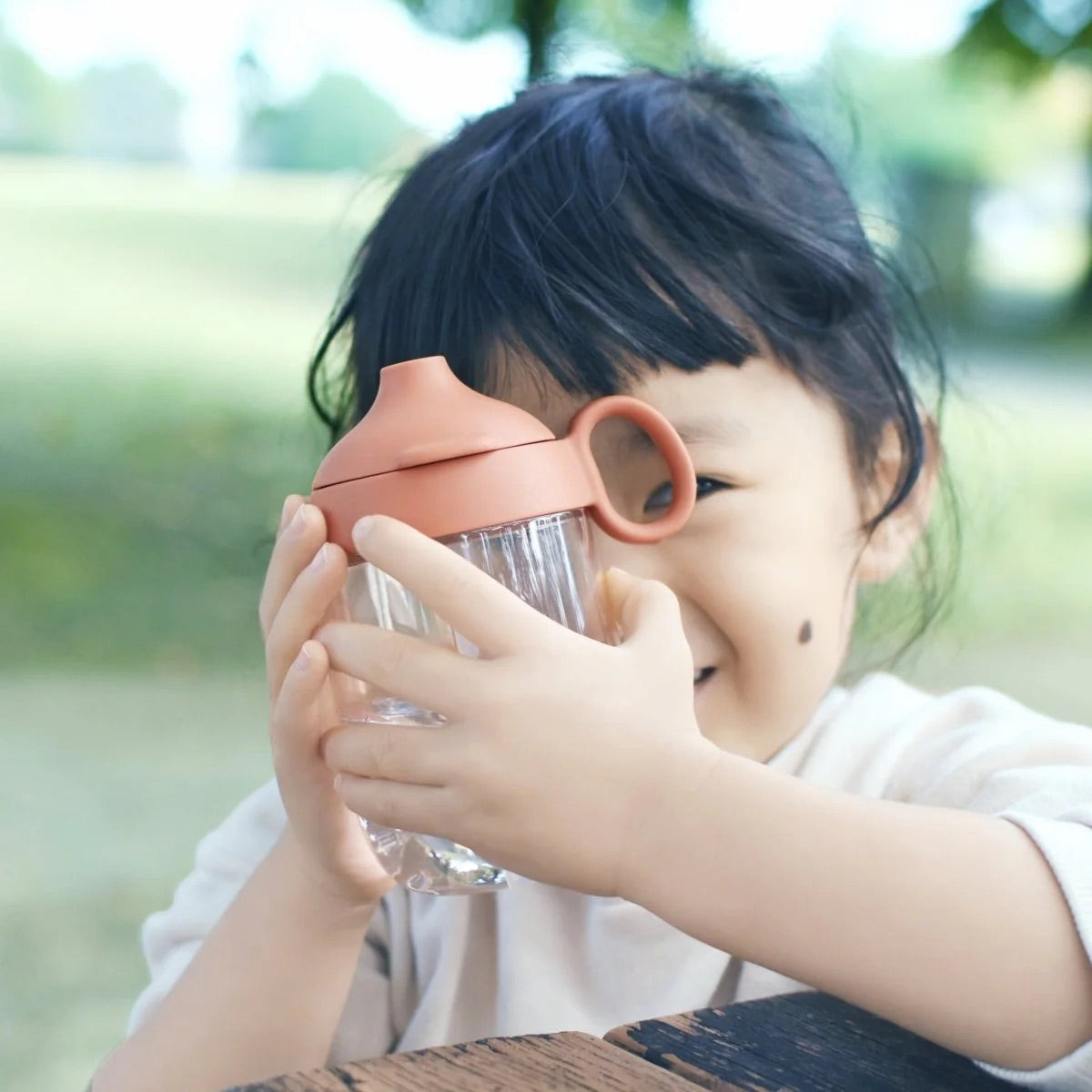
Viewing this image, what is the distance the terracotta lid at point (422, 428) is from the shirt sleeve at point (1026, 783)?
0.36 meters

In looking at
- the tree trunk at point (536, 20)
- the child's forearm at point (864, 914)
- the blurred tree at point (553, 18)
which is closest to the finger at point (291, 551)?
the child's forearm at point (864, 914)

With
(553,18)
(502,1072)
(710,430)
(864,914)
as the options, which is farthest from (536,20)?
(502,1072)

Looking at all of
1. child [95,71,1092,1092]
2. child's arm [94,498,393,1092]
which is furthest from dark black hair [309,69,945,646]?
child's arm [94,498,393,1092]

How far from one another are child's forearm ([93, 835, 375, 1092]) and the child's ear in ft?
1.69

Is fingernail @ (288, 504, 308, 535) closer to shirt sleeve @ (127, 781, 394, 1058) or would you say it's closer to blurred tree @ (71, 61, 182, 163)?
shirt sleeve @ (127, 781, 394, 1058)

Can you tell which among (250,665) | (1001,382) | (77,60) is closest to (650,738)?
(250,665)

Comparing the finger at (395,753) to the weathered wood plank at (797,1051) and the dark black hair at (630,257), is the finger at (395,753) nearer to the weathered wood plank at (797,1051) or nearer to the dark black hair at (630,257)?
the weathered wood plank at (797,1051)

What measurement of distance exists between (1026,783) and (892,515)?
13.9 inches

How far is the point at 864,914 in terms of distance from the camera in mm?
677

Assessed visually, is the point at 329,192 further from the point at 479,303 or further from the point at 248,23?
the point at 479,303

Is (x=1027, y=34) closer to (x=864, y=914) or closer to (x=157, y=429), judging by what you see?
(x=157, y=429)

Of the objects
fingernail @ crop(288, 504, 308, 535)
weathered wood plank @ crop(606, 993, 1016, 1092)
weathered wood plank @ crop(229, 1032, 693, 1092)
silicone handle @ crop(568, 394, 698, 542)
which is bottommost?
weathered wood plank @ crop(606, 993, 1016, 1092)

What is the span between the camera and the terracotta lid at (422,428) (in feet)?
2.26

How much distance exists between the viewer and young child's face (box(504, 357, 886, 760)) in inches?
36.2
